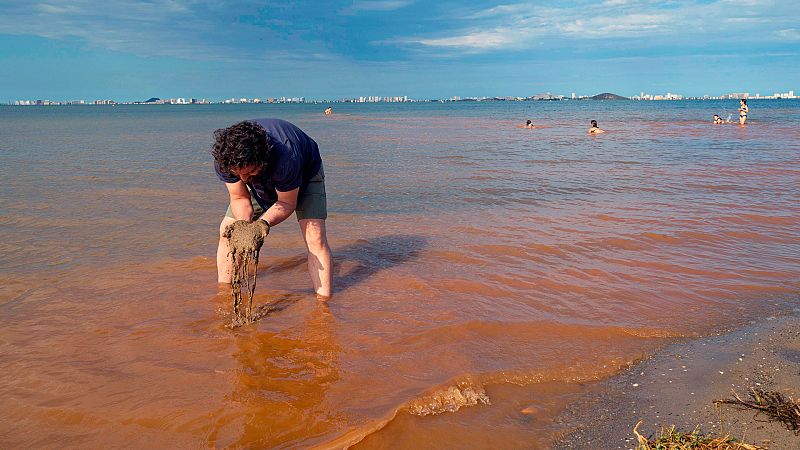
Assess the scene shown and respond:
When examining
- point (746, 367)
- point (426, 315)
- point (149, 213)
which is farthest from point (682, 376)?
point (149, 213)

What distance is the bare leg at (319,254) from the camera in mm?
4754

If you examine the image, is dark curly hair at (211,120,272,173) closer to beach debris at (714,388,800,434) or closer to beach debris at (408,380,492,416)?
beach debris at (408,380,492,416)

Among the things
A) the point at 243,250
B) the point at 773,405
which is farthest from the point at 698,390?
the point at 243,250

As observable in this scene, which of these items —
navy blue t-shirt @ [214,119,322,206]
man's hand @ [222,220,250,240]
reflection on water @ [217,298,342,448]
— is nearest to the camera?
reflection on water @ [217,298,342,448]

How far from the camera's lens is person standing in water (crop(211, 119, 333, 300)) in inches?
140

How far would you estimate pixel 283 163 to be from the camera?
3.94 metres

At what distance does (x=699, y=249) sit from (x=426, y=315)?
3743mm

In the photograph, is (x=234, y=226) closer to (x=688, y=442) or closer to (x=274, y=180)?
(x=274, y=180)

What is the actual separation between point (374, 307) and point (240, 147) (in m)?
1.95

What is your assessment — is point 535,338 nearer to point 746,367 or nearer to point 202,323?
point 746,367

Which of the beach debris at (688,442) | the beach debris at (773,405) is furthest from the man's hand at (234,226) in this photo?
the beach debris at (773,405)

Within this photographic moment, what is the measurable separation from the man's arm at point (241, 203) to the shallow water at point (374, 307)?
34.4 inches

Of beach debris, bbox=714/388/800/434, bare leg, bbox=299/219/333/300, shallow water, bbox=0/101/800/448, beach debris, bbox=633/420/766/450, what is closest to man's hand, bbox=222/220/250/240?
bare leg, bbox=299/219/333/300

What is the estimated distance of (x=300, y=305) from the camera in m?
4.80
